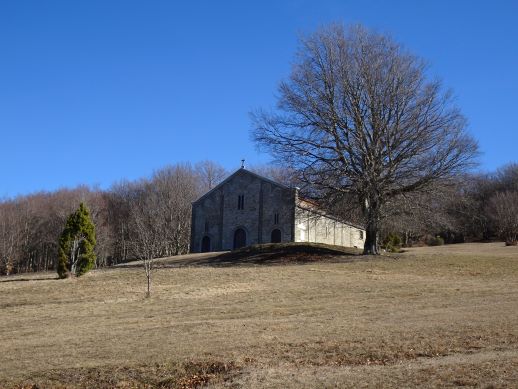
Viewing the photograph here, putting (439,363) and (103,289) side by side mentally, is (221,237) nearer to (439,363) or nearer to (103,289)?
(103,289)

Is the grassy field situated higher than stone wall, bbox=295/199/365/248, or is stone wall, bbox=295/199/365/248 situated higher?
stone wall, bbox=295/199/365/248

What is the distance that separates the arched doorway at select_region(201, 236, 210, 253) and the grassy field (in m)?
30.4

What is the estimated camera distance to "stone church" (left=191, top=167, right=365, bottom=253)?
5694 centimetres

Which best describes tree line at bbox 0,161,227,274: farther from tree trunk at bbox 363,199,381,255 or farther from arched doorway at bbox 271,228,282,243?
tree trunk at bbox 363,199,381,255

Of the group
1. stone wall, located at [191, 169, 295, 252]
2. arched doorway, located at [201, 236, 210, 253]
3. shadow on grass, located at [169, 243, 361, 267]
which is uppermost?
stone wall, located at [191, 169, 295, 252]

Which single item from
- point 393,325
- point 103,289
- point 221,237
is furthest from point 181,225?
point 393,325

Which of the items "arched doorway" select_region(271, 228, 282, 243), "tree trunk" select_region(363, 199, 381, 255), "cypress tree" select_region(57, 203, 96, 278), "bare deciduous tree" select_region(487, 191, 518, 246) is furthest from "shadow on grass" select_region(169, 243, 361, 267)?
"bare deciduous tree" select_region(487, 191, 518, 246)

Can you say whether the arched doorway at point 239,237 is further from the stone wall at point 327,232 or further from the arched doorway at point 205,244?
the stone wall at point 327,232

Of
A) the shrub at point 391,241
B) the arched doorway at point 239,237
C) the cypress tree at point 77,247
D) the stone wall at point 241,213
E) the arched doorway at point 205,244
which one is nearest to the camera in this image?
the cypress tree at point 77,247

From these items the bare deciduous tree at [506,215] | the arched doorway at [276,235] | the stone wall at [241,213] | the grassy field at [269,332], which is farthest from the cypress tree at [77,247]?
the bare deciduous tree at [506,215]

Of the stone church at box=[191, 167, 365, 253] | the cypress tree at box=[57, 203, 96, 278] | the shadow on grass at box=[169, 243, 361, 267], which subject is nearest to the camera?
the cypress tree at box=[57, 203, 96, 278]

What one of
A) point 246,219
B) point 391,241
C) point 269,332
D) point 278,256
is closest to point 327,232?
point 391,241

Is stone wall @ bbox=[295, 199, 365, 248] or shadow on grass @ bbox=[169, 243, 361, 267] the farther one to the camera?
stone wall @ bbox=[295, 199, 365, 248]

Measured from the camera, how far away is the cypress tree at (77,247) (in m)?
34.0
